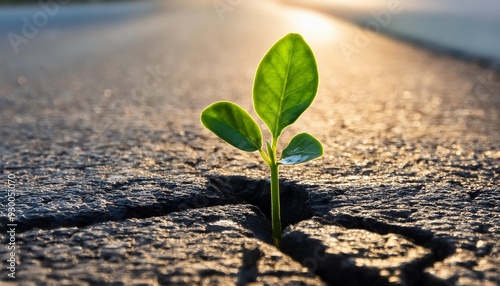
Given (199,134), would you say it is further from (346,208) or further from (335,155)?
(346,208)

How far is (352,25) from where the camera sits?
21.0 feet

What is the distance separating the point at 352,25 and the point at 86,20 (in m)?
3.17

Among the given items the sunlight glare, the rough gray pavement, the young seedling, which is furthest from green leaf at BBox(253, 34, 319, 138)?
the sunlight glare

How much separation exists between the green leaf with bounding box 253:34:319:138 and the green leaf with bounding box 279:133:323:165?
1.6 inches

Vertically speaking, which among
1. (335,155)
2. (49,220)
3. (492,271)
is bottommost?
(492,271)

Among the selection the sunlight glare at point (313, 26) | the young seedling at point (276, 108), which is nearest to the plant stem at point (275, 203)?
the young seedling at point (276, 108)

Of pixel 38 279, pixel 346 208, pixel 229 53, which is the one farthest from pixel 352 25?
pixel 38 279

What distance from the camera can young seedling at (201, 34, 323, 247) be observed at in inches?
50.9

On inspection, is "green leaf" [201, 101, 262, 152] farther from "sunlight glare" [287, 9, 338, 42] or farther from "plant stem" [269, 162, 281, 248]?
"sunlight glare" [287, 9, 338, 42]

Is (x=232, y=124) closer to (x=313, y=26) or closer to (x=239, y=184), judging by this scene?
(x=239, y=184)

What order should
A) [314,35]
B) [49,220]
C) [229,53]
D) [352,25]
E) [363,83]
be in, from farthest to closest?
1. [352,25]
2. [314,35]
3. [229,53]
4. [363,83]
5. [49,220]

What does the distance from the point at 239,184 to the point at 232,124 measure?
1.27ft

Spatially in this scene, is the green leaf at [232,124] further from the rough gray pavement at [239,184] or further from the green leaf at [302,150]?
the rough gray pavement at [239,184]

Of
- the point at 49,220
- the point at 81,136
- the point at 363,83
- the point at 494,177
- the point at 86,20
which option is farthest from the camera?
the point at 86,20
